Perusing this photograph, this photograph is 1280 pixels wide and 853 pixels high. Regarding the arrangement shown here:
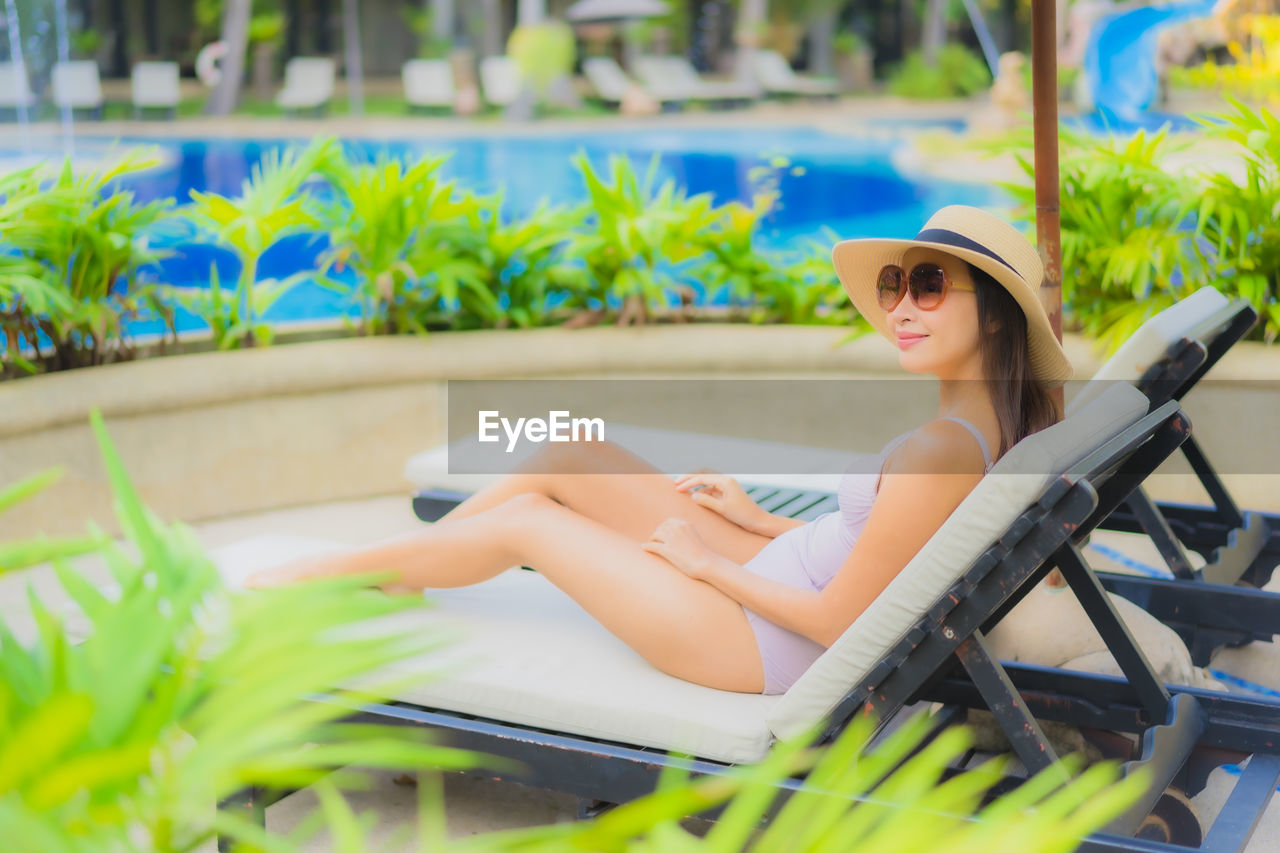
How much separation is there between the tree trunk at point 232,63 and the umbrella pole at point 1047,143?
20.2 m

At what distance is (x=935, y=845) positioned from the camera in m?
0.88

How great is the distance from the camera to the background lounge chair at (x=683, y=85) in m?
23.8

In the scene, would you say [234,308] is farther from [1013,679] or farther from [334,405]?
[1013,679]

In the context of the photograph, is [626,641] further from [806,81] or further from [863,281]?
[806,81]

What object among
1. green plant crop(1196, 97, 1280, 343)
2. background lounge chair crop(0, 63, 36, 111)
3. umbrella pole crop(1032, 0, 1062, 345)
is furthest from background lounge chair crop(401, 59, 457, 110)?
umbrella pole crop(1032, 0, 1062, 345)

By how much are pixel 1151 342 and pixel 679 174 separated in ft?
50.0

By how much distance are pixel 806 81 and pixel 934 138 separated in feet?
21.3

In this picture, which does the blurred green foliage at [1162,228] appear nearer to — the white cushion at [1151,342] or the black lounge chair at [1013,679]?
the white cushion at [1151,342]

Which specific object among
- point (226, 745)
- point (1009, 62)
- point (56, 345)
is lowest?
point (56, 345)

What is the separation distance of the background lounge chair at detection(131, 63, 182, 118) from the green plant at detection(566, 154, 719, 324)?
18.0m

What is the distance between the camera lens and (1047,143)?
326 centimetres

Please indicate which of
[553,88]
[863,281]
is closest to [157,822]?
[863,281]

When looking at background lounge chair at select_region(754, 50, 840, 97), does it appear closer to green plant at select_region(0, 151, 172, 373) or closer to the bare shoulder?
green plant at select_region(0, 151, 172, 373)

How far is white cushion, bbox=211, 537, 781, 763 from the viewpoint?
2.24m
